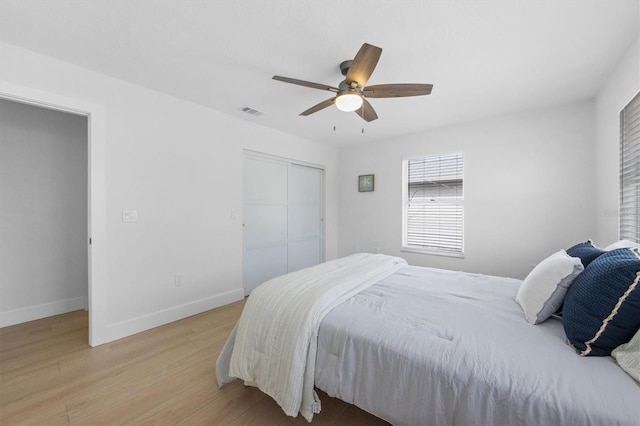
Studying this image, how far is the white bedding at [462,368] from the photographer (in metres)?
0.87

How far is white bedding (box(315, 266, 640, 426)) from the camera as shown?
868mm

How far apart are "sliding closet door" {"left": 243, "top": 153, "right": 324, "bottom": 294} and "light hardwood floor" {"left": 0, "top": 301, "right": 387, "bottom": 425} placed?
1346mm

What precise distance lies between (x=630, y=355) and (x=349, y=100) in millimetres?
1923

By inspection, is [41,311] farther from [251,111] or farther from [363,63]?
[363,63]

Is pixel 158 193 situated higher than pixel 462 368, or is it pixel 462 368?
pixel 158 193

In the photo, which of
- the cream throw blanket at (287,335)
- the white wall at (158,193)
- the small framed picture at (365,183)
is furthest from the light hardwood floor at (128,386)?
the small framed picture at (365,183)

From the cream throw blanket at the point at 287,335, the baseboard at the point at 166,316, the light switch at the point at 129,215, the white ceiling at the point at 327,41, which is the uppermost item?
the white ceiling at the point at 327,41

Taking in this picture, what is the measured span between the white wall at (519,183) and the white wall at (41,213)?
4.31m

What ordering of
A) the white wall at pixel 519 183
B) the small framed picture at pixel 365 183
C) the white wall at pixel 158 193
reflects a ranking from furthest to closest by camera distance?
the small framed picture at pixel 365 183
the white wall at pixel 519 183
the white wall at pixel 158 193

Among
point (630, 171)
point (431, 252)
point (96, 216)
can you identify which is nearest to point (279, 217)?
point (96, 216)

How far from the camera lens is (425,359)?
1.12m

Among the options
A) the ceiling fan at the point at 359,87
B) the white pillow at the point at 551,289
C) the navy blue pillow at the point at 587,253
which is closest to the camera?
the white pillow at the point at 551,289

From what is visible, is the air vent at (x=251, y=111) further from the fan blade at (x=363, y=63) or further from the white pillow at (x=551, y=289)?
the white pillow at (x=551, y=289)

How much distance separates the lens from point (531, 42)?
1.85 meters
